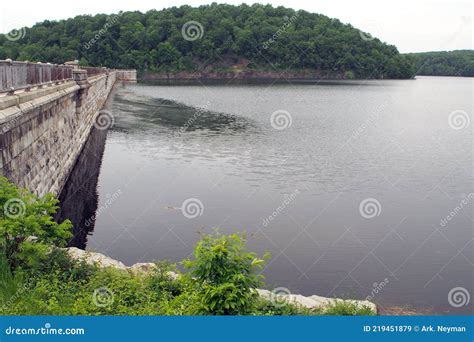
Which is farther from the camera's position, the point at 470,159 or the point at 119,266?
the point at 470,159

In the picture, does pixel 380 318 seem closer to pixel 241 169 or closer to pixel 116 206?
pixel 116 206

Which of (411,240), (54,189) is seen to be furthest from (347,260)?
(54,189)

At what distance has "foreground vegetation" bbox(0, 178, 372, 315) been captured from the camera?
27.8 ft

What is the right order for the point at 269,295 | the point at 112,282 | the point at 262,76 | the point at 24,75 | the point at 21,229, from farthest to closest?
the point at 262,76, the point at 24,75, the point at 269,295, the point at 112,282, the point at 21,229

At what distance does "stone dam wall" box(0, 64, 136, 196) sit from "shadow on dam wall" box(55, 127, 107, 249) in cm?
53

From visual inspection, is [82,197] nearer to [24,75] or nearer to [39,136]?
[39,136]

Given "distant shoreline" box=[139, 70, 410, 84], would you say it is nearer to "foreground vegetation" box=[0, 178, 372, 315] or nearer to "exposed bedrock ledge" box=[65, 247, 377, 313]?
"exposed bedrock ledge" box=[65, 247, 377, 313]

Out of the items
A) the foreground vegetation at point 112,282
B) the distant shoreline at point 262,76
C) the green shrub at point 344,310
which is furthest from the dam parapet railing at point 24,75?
the distant shoreline at point 262,76

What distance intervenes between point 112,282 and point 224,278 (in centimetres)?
336

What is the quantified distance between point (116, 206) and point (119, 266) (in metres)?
10.2

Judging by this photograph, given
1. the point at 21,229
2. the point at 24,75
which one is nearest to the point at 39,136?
the point at 24,75

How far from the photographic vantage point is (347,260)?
16.9 metres

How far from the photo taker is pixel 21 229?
33.4 feet

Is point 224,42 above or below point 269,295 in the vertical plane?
above
